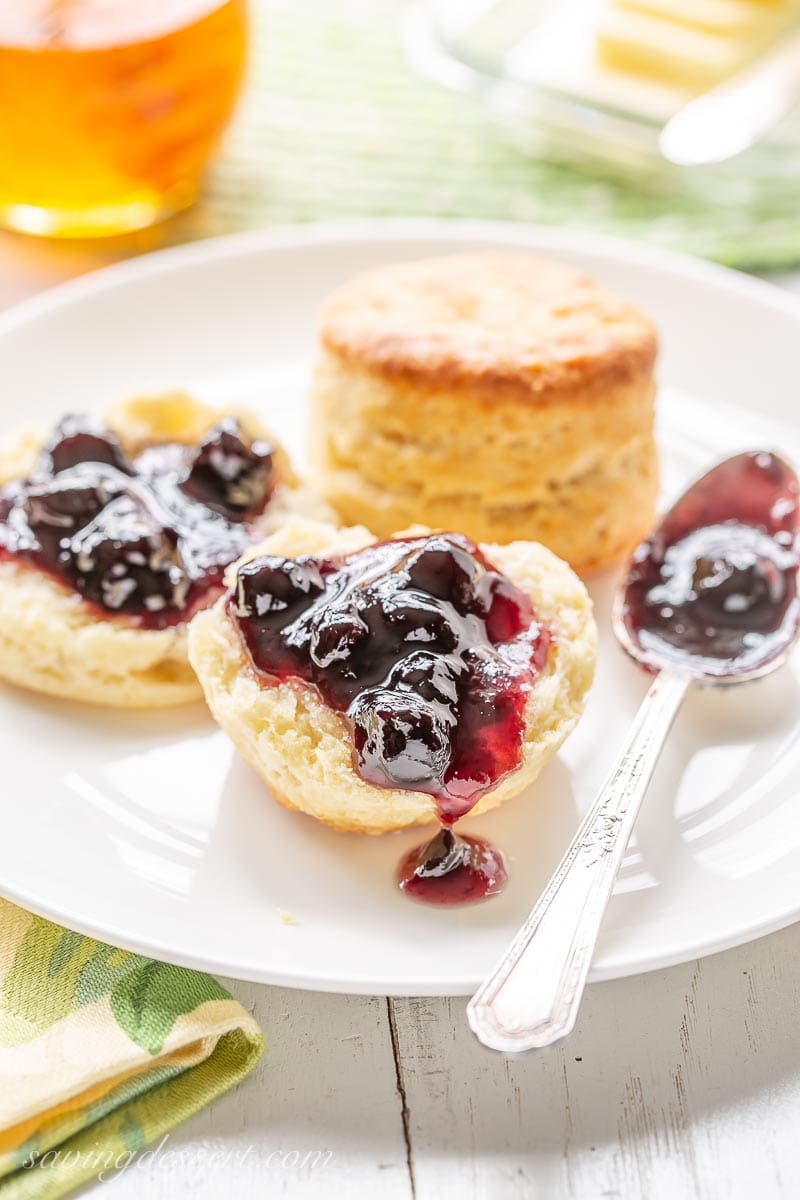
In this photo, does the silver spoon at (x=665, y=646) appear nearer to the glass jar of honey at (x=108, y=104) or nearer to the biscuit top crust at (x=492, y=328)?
the biscuit top crust at (x=492, y=328)

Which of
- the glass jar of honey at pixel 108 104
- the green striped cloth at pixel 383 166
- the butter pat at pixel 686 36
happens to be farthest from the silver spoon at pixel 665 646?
the butter pat at pixel 686 36

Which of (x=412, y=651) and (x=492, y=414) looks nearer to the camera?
(x=412, y=651)

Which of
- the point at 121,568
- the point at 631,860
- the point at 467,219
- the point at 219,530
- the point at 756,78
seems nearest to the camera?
the point at 631,860

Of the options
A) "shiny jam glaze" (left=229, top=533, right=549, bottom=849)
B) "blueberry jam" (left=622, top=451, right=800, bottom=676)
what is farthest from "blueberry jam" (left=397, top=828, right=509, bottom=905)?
"blueberry jam" (left=622, top=451, right=800, bottom=676)

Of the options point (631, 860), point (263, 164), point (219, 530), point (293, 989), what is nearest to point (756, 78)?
point (263, 164)

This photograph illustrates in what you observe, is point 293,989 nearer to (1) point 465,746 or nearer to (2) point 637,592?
(1) point 465,746

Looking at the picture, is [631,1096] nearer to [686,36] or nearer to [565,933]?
[565,933]

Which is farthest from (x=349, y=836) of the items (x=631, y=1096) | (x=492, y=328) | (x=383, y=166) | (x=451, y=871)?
(x=383, y=166)
